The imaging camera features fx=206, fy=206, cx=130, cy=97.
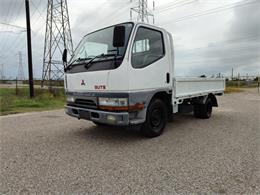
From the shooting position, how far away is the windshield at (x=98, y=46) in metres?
3.95

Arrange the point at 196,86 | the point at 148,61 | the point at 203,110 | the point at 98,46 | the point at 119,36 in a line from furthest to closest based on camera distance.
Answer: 1. the point at 203,110
2. the point at 196,86
3. the point at 98,46
4. the point at 148,61
5. the point at 119,36

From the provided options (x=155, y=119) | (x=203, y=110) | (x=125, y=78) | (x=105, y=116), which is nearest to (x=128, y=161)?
(x=105, y=116)

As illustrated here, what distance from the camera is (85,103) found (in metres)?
4.36

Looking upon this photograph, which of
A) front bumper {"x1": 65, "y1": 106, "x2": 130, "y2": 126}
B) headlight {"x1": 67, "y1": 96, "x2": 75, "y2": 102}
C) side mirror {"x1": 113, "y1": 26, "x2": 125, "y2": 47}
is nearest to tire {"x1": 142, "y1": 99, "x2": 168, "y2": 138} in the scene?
front bumper {"x1": 65, "y1": 106, "x2": 130, "y2": 126}

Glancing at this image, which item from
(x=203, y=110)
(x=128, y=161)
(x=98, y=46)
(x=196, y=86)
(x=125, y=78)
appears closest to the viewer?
(x=128, y=161)

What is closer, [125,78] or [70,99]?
[125,78]

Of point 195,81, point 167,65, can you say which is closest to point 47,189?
point 167,65

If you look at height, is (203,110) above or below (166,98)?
below

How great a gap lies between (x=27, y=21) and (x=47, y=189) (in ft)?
41.3

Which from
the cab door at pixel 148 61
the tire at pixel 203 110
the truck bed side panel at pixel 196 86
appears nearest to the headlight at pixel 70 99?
the cab door at pixel 148 61

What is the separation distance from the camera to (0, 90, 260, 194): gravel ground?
2.54 meters

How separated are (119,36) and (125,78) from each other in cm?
73

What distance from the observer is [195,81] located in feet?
19.4

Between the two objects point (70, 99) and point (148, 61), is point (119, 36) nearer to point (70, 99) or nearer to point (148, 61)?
point (148, 61)
